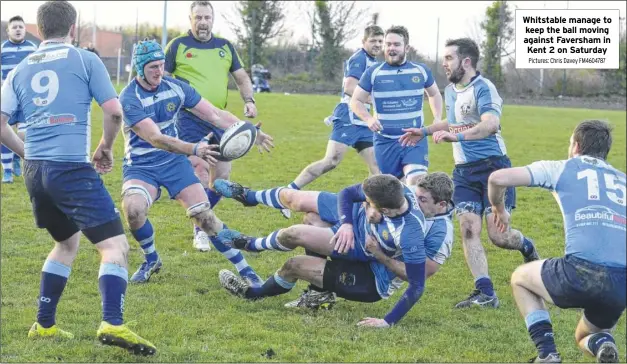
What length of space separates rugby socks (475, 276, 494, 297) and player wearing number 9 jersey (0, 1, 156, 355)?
10.5 feet

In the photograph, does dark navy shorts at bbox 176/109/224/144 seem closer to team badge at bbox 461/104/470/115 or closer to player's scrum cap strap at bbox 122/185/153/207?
player's scrum cap strap at bbox 122/185/153/207

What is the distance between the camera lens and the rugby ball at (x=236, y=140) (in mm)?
6805

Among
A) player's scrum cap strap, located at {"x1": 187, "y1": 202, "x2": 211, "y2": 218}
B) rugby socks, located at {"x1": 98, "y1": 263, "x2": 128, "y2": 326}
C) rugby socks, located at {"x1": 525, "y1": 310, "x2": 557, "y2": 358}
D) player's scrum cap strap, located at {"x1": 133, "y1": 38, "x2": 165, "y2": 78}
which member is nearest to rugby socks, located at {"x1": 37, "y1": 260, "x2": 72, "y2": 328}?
rugby socks, located at {"x1": 98, "y1": 263, "x2": 128, "y2": 326}

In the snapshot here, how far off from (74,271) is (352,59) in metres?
4.21

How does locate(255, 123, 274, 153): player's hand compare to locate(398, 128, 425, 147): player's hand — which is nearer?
locate(255, 123, 274, 153): player's hand

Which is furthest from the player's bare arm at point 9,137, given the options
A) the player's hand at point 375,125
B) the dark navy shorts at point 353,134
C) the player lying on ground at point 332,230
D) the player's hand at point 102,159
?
the dark navy shorts at point 353,134

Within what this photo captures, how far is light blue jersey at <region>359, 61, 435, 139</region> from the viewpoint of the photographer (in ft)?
29.9

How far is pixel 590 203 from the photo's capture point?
16.5 ft

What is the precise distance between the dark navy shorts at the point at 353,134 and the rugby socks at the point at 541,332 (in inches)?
225

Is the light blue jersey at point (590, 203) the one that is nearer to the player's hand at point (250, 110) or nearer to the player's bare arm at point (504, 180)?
the player's bare arm at point (504, 180)

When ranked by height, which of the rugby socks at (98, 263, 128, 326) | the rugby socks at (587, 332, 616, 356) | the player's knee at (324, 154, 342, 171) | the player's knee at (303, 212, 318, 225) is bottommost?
the rugby socks at (587, 332, 616, 356)

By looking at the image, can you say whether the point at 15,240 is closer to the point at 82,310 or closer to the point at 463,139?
the point at 82,310

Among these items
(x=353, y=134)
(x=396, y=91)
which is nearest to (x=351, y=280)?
(x=396, y=91)

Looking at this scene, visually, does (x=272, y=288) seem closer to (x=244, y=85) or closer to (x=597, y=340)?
(x=597, y=340)
